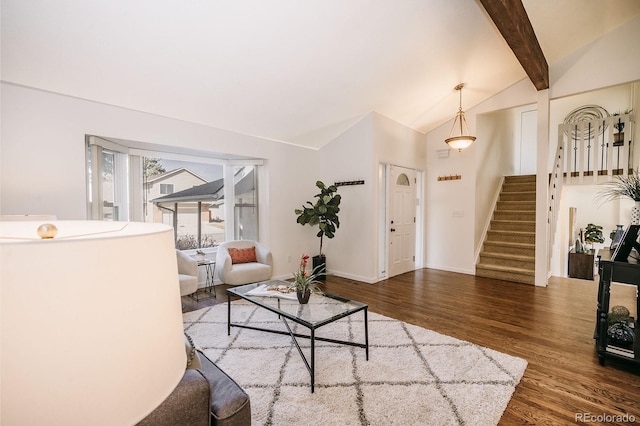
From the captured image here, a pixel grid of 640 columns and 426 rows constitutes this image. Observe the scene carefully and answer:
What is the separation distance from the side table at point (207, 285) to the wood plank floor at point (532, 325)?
135mm

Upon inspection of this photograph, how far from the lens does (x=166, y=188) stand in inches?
181

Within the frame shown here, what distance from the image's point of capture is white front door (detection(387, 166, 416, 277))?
5.47m

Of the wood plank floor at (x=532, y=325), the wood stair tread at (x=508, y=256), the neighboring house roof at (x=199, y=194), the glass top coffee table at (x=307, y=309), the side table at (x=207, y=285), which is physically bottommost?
the wood plank floor at (x=532, y=325)

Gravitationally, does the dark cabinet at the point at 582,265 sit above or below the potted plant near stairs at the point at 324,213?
below

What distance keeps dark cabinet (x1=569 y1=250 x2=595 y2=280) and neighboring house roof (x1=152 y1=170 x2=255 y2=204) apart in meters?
6.63

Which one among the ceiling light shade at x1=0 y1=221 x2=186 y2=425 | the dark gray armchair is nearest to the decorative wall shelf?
the dark gray armchair

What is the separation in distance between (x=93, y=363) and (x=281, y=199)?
4.86 m

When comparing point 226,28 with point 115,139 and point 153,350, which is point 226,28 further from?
point 153,350

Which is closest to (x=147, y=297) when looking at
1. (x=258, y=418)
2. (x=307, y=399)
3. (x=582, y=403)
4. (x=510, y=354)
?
(x=258, y=418)

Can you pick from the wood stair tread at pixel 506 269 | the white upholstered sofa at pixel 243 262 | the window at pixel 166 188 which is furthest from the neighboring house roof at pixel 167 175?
the wood stair tread at pixel 506 269

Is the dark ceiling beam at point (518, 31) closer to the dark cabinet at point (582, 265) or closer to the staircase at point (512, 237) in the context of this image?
the staircase at point (512, 237)

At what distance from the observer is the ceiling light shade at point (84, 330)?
1.15 ft

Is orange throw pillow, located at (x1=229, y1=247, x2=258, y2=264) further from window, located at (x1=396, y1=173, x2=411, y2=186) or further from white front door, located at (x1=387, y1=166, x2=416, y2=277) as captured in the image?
window, located at (x1=396, y1=173, x2=411, y2=186)

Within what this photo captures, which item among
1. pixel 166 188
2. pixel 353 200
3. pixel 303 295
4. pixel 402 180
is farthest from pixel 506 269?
pixel 166 188
